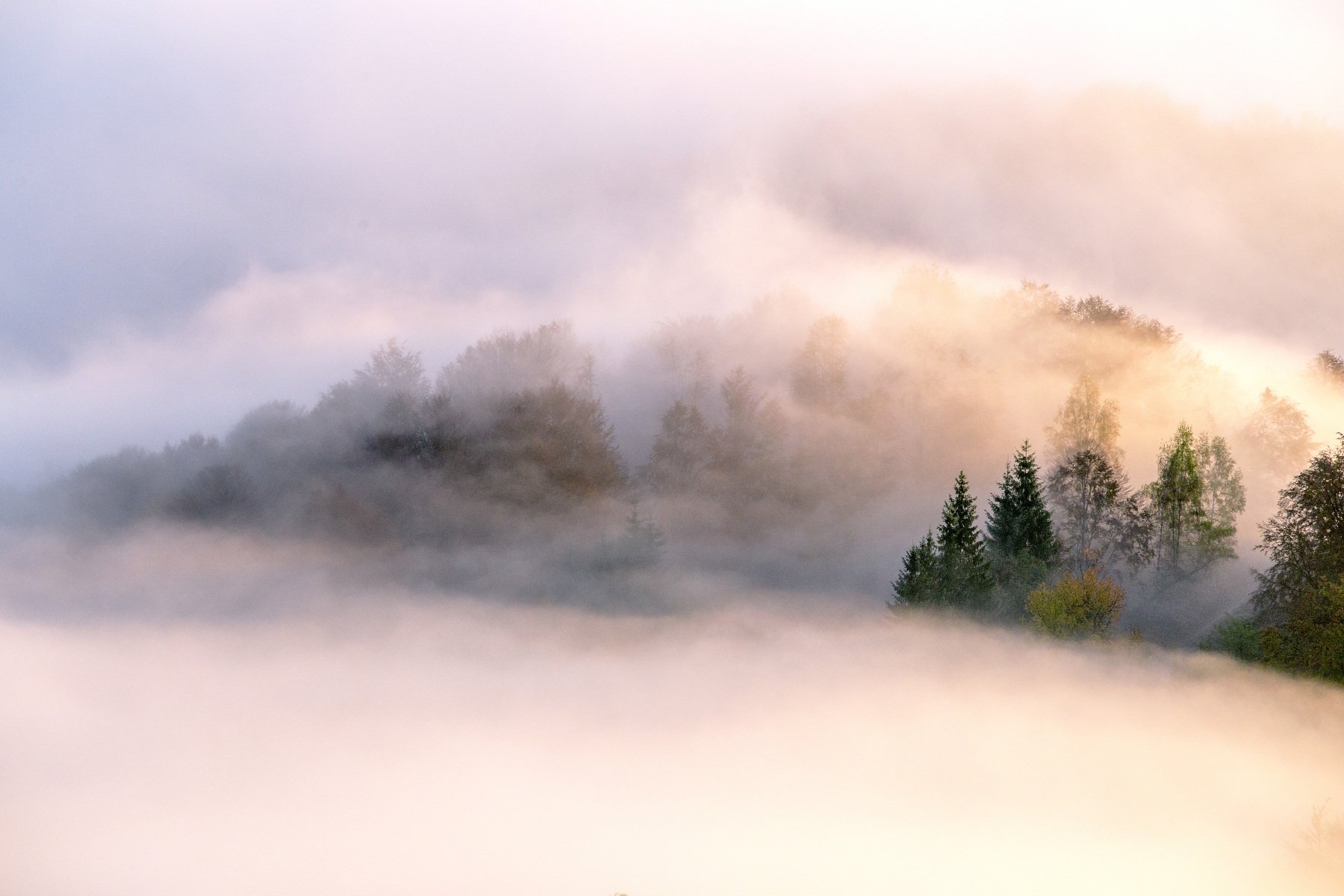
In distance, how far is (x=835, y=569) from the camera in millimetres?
82750

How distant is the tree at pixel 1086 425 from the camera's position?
7069 centimetres

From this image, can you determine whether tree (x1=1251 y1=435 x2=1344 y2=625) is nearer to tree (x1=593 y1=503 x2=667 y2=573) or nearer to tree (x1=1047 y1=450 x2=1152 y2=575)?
tree (x1=1047 y1=450 x2=1152 y2=575)

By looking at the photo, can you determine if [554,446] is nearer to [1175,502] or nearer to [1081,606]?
[1081,606]

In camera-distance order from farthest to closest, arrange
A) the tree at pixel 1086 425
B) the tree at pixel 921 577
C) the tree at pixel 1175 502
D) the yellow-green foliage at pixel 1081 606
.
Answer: the tree at pixel 921 577 < the tree at pixel 1086 425 < the yellow-green foliage at pixel 1081 606 < the tree at pixel 1175 502

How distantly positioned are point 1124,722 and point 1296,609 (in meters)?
45.0

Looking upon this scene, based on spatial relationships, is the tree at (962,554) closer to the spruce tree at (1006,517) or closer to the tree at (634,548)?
the spruce tree at (1006,517)

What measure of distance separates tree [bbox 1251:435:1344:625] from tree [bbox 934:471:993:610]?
771 inches

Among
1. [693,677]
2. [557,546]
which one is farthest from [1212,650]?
[693,677]

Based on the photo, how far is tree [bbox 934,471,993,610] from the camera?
251 ft

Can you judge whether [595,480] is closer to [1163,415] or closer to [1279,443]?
[1163,415]

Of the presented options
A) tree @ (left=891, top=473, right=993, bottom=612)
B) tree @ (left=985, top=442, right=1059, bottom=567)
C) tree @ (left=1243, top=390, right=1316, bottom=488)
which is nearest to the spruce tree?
tree @ (left=985, top=442, right=1059, bottom=567)

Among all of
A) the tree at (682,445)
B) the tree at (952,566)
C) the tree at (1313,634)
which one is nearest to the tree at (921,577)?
the tree at (952,566)

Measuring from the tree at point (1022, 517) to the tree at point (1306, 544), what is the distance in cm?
1569

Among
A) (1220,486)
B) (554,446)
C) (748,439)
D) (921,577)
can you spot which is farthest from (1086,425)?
(554,446)
